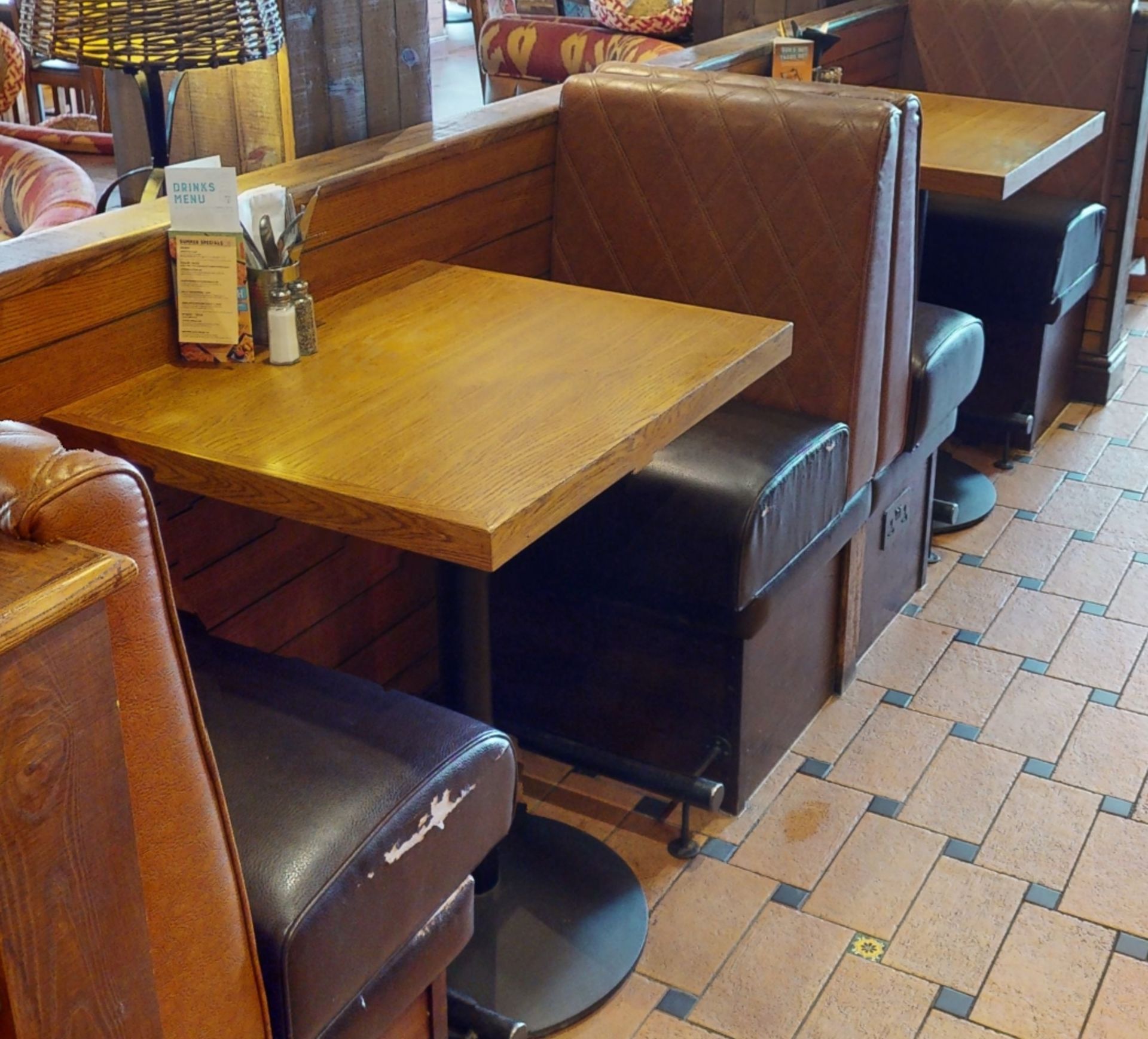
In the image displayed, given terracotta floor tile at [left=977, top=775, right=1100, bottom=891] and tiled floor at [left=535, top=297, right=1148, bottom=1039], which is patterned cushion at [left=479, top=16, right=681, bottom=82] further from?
terracotta floor tile at [left=977, top=775, right=1100, bottom=891]

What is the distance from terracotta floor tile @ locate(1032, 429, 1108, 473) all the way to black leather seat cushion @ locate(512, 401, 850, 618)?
1.65m

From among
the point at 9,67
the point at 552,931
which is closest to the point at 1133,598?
the point at 552,931

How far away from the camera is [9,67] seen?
4391 mm

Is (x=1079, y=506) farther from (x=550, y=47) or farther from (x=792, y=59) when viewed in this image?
(x=550, y=47)

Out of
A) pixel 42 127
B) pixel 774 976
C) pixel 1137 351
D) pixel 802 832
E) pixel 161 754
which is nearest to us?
pixel 161 754

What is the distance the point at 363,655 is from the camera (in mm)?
2729

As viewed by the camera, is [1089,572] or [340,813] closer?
[340,813]

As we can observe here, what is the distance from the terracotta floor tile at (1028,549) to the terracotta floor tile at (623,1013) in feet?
5.47

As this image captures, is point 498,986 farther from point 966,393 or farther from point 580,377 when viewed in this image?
point 966,393

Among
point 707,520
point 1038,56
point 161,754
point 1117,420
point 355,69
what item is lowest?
point 1117,420

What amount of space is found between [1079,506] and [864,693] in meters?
1.13

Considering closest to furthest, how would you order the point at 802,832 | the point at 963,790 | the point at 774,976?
the point at 774,976 < the point at 802,832 < the point at 963,790

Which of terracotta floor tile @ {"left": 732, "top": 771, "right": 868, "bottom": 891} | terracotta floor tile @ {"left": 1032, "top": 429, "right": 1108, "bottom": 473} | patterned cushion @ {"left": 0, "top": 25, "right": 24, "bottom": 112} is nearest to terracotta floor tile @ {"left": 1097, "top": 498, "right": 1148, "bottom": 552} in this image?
terracotta floor tile @ {"left": 1032, "top": 429, "right": 1108, "bottom": 473}

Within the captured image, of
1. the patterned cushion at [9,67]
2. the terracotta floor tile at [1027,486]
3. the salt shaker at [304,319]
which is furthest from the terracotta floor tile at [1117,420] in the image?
the patterned cushion at [9,67]
